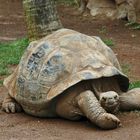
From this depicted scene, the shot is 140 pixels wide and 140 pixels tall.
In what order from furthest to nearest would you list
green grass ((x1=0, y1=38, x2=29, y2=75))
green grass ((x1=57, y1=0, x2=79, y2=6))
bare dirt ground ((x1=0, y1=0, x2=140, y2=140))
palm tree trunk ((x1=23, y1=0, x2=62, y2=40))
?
green grass ((x1=57, y1=0, x2=79, y2=6))
palm tree trunk ((x1=23, y1=0, x2=62, y2=40))
green grass ((x1=0, y1=38, x2=29, y2=75))
bare dirt ground ((x1=0, y1=0, x2=140, y2=140))

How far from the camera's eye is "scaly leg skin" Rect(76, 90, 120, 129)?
4.77 meters

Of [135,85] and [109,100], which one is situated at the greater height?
[109,100]

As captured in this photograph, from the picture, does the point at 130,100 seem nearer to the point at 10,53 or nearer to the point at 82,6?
the point at 10,53

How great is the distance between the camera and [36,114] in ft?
17.5

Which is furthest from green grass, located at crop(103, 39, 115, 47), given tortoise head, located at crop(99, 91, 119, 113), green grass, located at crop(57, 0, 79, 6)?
green grass, located at crop(57, 0, 79, 6)

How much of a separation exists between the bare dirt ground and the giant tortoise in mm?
104

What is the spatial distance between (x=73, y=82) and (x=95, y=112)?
35 centimetres

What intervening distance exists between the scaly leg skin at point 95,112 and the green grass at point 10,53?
2.94 m

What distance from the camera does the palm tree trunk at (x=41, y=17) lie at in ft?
29.5

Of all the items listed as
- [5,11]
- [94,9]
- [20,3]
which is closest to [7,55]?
[94,9]

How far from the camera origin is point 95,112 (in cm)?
483

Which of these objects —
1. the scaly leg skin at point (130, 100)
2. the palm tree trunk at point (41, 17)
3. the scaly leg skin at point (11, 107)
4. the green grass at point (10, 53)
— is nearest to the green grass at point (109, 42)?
the palm tree trunk at point (41, 17)

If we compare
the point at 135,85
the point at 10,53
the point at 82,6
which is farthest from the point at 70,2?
the point at 135,85

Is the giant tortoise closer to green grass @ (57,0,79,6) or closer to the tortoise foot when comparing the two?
the tortoise foot
